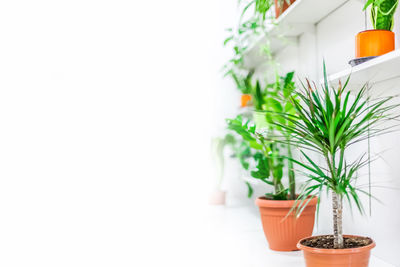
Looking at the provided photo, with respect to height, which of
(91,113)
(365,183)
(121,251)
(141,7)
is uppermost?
(141,7)

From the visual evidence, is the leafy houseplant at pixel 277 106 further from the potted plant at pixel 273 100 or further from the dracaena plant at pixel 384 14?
the dracaena plant at pixel 384 14

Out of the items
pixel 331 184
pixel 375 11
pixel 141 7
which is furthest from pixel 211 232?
pixel 141 7

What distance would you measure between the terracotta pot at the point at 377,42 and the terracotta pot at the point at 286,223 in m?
0.77

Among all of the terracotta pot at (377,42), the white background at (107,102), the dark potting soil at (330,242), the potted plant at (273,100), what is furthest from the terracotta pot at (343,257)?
the white background at (107,102)

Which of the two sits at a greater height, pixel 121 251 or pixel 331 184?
pixel 331 184

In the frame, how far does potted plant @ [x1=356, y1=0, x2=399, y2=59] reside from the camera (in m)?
1.38

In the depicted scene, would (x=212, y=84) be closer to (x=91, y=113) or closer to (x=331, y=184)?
(x=91, y=113)

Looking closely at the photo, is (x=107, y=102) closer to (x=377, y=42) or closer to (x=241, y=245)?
(x=241, y=245)

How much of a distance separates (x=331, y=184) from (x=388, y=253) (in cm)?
50

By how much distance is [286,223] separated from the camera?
1929 millimetres

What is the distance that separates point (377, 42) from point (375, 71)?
92 mm

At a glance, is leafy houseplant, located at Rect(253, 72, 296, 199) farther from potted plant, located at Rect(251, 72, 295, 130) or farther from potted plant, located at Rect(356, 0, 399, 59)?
potted plant, located at Rect(356, 0, 399, 59)

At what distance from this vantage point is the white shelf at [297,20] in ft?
6.57

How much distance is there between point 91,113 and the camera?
11.7ft
